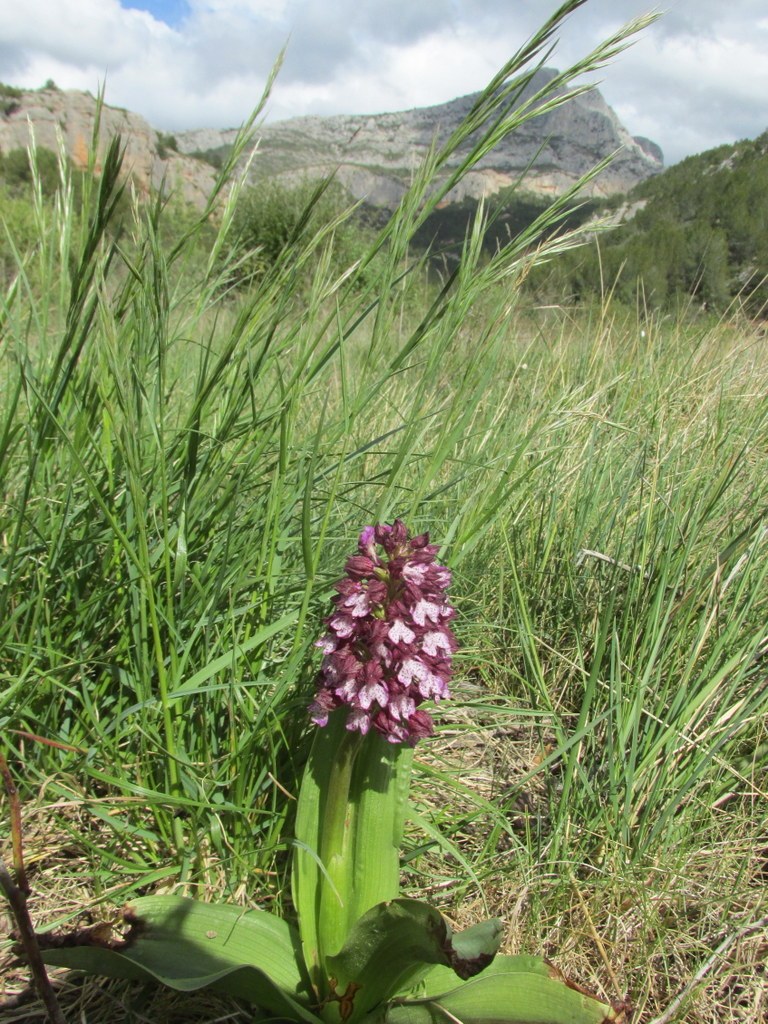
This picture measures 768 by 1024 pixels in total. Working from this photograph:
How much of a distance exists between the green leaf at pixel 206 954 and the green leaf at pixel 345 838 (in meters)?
0.04

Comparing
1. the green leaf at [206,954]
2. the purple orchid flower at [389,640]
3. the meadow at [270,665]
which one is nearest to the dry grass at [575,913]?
the meadow at [270,665]

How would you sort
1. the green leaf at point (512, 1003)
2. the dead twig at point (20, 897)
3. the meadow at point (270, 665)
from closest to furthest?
the dead twig at point (20, 897) → the green leaf at point (512, 1003) → the meadow at point (270, 665)

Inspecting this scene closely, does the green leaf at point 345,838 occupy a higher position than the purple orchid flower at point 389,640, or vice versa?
the purple orchid flower at point 389,640

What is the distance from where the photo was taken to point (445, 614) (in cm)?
91

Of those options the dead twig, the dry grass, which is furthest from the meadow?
the dead twig

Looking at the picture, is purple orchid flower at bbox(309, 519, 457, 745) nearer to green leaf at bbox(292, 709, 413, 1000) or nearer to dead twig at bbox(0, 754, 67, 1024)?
green leaf at bbox(292, 709, 413, 1000)

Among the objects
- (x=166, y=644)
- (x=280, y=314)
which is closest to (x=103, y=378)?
(x=280, y=314)

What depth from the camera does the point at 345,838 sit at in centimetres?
99

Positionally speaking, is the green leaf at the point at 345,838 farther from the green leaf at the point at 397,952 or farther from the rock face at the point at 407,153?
the rock face at the point at 407,153

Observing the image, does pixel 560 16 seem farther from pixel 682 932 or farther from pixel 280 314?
pixel 682 932

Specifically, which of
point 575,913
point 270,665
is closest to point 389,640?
point 270,665

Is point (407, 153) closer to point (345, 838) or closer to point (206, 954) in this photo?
point (345, 838)

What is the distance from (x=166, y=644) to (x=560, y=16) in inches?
39.0

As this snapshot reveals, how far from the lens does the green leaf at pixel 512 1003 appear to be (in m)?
0.89
